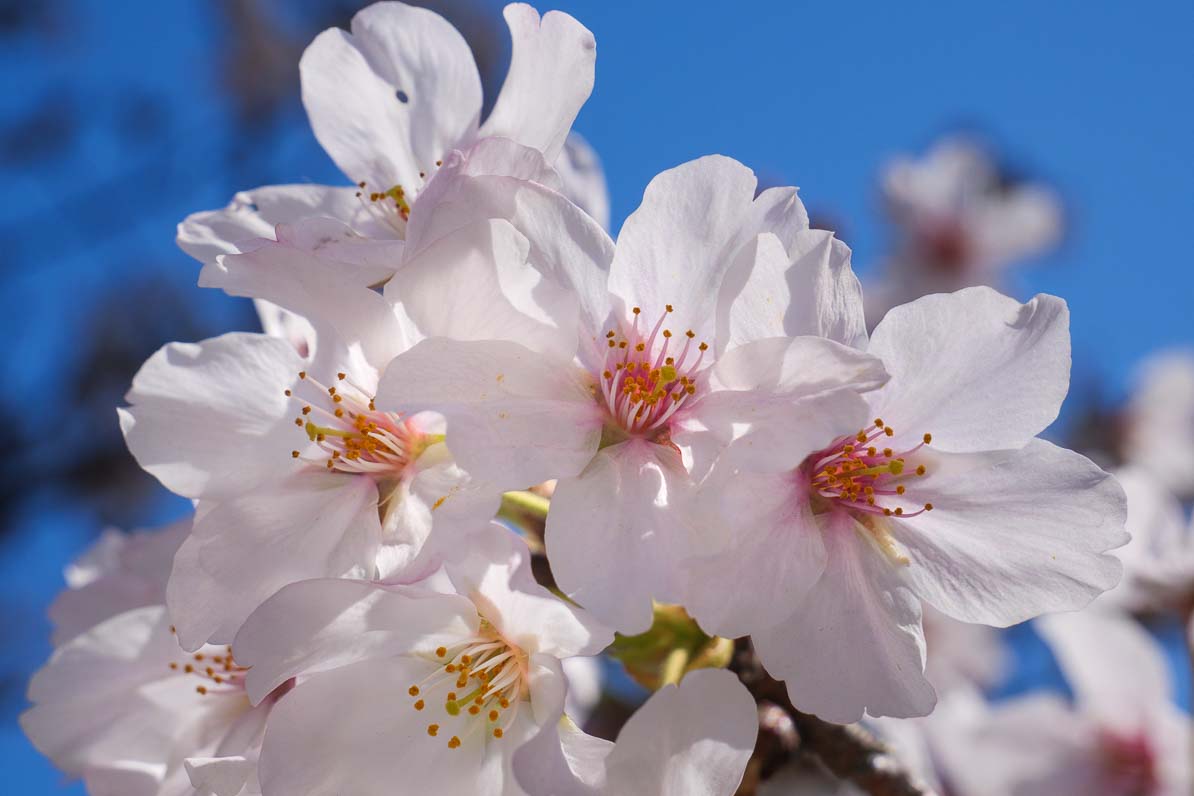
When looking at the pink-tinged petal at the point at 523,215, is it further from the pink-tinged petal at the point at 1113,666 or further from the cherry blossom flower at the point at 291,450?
the pink-tinged petal at the point at 1113,666

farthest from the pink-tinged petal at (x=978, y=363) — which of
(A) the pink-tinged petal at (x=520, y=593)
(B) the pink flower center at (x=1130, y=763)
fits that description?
(B) the pink flower center at (x=1130, y=763)

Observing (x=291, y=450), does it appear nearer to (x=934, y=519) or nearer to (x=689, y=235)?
(x=689, y=235)

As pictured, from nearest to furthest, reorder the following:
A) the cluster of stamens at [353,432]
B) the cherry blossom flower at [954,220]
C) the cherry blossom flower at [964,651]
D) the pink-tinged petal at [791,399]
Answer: the pink-tinged petal at [791,399], the cluster of stamens at [353,432], the cherry blossom flower at [964,651], the cherry blossom flower at [954,220]

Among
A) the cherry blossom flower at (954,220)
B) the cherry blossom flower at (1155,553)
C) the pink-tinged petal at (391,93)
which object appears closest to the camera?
the pink-tinged petal at (391,93)

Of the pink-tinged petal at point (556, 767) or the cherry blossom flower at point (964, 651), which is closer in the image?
the pink-tinged petal at point (556, 767)

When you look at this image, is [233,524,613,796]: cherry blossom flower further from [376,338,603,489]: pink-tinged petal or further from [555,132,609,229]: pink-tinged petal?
[555,132,609,229]: pink-tinged petal

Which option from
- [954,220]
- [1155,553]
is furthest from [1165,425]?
[1155,553]

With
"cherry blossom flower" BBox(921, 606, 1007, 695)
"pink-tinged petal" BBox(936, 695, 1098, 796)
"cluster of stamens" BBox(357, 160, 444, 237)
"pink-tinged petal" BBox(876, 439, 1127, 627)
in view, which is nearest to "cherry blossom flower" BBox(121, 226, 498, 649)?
"cluster of stamens" BBox(357, 160, 444, 237)
